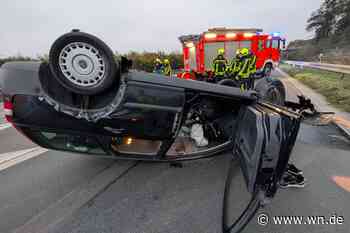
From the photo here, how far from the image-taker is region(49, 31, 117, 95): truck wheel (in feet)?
5.48

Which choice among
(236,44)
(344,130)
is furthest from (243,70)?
(236,44)

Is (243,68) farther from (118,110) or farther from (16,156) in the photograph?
(16,156)

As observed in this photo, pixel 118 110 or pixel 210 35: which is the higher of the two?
pixel 210 35

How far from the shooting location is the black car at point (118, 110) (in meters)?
1.41

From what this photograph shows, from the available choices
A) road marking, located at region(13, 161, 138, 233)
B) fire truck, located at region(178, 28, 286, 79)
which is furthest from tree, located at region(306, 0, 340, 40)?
road marking, located at region(13, 161, 138, 233)

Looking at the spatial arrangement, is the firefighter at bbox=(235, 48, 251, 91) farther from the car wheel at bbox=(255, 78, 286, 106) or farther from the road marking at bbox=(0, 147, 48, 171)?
the road marking at bbox=(0, 147, 48, 171)

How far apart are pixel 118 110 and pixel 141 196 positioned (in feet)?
3.39

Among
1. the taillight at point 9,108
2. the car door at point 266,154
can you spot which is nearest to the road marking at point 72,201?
the taillight at point 9,108

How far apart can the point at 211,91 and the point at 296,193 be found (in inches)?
58.1

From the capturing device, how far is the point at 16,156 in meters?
3.19

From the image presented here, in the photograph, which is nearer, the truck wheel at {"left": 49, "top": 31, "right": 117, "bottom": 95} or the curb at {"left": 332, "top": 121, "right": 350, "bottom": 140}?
the truck wheel at {"left": 49, "top": 31, "right": 117, "bottom": 95}

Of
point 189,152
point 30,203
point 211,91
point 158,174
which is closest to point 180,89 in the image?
point 211,91

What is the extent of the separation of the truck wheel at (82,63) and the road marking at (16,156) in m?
2.17

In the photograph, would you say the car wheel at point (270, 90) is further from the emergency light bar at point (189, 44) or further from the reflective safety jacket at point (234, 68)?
the emergency light bar at point (189, 44)
